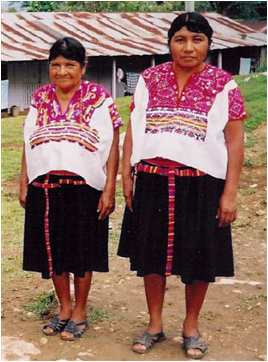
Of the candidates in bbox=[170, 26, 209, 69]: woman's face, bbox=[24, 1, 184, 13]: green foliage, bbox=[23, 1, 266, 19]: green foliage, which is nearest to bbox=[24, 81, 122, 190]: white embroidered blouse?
bbox=[170, 26, 209, 69]: woman's face

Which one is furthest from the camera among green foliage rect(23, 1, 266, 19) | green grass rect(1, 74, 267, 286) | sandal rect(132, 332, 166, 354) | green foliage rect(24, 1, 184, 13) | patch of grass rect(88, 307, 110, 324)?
green foliage rect(23, 1, 266, 19)

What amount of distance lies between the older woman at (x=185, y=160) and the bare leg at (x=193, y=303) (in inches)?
2.6

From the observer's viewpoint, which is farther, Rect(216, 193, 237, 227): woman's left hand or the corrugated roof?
the corrugated roof

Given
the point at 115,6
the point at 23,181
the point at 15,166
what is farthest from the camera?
the point at 115,6

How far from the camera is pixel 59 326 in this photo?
3471mm

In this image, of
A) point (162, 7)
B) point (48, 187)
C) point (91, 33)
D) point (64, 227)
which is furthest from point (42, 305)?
point (162, 7)

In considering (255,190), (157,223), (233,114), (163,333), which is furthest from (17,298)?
(255,190)

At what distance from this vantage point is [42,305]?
3838mm

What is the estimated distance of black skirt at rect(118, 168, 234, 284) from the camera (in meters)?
3.01

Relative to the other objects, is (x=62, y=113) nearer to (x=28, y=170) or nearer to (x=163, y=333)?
(x=28, y=170)

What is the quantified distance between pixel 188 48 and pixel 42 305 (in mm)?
1820

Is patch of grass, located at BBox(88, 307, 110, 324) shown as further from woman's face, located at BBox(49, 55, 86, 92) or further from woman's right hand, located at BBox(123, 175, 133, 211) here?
woman's face, located at BBox(49, 55, 86, 92)

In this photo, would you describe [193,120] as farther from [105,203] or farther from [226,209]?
[105,203]

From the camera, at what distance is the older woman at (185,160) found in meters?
2.94
